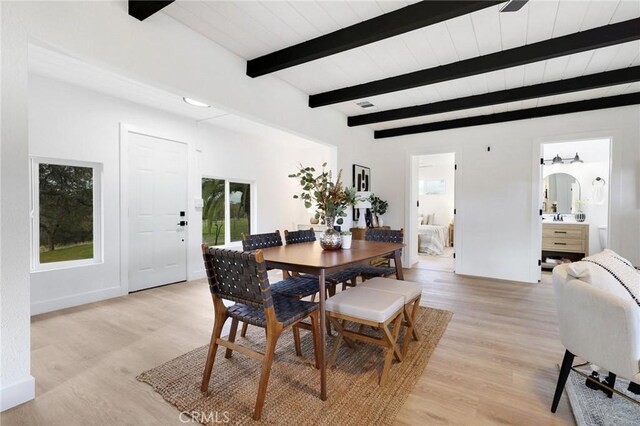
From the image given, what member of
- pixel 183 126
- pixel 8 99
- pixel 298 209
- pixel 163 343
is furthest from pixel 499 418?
pixel 298 209

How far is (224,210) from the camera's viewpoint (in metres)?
5.36

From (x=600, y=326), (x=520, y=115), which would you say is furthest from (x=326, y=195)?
(x=520, y=115)

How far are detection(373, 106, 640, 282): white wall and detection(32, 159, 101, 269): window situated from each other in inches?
191

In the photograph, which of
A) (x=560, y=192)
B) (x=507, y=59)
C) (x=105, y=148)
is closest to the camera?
(x=507, y=59)

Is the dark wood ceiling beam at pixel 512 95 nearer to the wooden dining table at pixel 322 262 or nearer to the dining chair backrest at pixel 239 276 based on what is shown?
the wooden dining table at pixel 322 262

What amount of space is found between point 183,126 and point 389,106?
314 cm

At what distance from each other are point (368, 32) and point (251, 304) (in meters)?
2.18

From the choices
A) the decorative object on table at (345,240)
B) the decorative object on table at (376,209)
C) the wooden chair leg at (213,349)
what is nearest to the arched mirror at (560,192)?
the decorative object on table at (376,209)

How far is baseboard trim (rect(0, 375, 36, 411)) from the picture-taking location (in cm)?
165

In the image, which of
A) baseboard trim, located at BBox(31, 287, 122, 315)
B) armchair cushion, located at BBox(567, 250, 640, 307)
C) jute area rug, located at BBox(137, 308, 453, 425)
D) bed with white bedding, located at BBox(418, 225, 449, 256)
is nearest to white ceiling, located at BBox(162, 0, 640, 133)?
armchair cushion, located at BBox(567, 250, 640, 307)

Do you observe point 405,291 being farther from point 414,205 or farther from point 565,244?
point 565,244

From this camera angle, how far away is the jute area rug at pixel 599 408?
1593 mm

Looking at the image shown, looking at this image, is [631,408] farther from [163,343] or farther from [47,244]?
[47,244]

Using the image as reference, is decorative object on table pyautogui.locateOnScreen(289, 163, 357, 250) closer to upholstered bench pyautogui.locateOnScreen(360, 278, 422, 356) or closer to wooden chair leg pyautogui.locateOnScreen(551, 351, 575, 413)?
upholstered bench pyautogui.locateOnScreen(360, 278, 422, 356)
